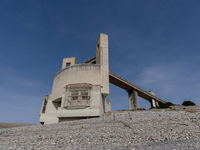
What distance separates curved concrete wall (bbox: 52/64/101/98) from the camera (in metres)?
30.2

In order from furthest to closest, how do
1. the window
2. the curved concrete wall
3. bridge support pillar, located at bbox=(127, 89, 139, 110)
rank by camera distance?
bridge support pillar, located at bbox=(127, 89, 139, 110)
the curved concrete wall
the window

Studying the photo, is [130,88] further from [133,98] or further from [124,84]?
[124,84]

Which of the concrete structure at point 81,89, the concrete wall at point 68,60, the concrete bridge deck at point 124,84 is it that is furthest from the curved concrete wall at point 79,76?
the concrete wall at point 68,60

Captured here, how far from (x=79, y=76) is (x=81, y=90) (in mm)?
3440

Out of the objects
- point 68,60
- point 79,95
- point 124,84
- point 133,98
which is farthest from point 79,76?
point 133,98

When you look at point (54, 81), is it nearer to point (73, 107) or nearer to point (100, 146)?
point (73, 107)

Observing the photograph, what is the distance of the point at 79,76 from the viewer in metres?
30.7

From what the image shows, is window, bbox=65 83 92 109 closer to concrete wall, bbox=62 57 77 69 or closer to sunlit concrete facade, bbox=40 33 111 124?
sunlit concrete facade, bbox=40 33 111 124

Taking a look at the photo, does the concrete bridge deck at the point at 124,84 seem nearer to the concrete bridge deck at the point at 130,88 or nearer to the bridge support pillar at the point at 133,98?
the concrete bridge deck at the point at 130,88

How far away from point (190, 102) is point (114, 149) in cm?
5319

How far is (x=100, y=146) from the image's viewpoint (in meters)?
9.34

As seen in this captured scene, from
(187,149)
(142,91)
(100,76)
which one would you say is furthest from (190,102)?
(187,149)

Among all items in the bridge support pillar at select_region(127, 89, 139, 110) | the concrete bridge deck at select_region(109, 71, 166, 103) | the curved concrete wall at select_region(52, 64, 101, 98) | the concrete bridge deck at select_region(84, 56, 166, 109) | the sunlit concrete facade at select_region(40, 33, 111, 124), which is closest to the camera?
the sunlit concrete facade at select_region(40, 33, 111, 124)

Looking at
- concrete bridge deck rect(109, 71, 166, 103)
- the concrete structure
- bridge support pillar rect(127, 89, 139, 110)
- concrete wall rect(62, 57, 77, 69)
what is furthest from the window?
bridge support pillar rect(127, 89, 139, 110)
